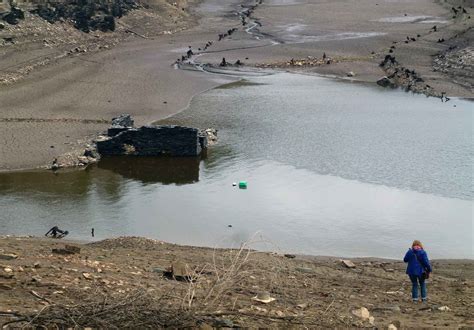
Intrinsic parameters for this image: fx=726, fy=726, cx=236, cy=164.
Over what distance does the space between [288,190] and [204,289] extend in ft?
42.2

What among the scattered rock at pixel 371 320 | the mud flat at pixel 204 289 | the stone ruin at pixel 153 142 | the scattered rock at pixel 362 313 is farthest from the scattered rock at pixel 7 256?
the stone ruin at pixel 153 142

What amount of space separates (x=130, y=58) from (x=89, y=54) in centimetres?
277

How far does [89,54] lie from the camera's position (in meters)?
49.1

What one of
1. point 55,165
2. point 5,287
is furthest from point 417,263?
point 55,165

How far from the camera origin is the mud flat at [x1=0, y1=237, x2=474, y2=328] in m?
8.49

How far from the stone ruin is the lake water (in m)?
0.59

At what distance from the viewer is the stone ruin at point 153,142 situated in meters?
28.0

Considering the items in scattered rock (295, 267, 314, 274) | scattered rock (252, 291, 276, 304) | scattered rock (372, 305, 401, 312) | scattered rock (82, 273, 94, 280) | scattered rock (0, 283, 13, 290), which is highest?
scattered rock (0, 283, 13, 290)

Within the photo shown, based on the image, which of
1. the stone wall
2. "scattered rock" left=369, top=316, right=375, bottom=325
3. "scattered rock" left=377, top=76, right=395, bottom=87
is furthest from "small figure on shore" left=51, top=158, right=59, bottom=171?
"scattered rock" left=377, top=76, right=395, bottom=87

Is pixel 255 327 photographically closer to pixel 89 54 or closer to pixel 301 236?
pixel 301 236

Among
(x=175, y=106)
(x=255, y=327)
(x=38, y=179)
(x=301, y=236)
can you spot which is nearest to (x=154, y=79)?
(x=175, y=106)

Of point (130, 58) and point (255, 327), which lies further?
point (130, 58)

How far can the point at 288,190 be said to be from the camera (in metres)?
23.5

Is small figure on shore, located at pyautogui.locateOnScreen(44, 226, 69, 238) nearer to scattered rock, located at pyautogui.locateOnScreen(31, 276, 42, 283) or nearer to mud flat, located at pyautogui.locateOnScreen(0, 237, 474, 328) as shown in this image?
mud flat, located at pyautogui.locateOnScreen(0, 237, 474, 328)
